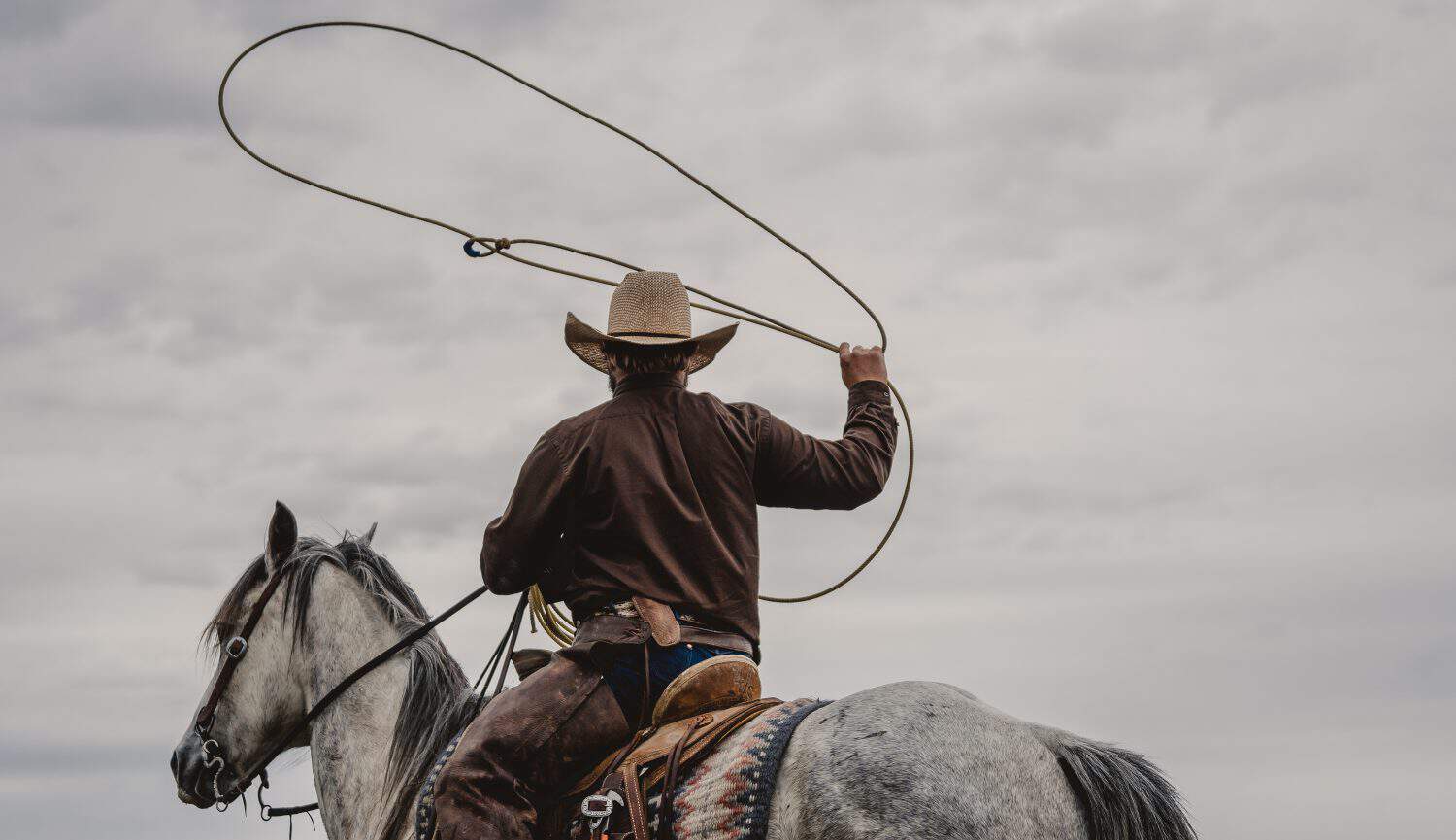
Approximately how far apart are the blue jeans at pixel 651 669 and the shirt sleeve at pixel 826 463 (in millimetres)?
890

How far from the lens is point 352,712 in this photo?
718 cm

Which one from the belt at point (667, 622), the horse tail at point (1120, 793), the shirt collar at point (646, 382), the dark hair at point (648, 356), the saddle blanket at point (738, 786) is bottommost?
the horse tail at point (1120, 793)

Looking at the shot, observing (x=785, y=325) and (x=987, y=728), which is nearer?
(x=987, y=728)

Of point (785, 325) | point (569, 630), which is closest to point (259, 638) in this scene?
point (569, 630)

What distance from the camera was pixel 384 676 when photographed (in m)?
7.22

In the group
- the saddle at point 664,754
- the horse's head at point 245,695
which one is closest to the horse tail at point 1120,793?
the saddle at point 664,754

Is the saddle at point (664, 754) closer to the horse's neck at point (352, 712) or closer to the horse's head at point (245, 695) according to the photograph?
the horse's neck at point (352, 712)

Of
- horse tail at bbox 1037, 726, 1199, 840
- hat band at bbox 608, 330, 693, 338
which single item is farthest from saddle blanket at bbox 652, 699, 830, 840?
hat band at bbox 608, 330, 693, 338

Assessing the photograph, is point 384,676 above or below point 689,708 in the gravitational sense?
above

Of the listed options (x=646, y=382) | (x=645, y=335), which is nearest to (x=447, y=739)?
(x=646, y=382)

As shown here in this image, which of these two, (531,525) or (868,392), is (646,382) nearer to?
(531,525)

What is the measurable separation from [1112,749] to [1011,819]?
64 cm

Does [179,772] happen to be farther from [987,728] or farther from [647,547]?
[987,728]

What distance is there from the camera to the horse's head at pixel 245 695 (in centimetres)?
738
